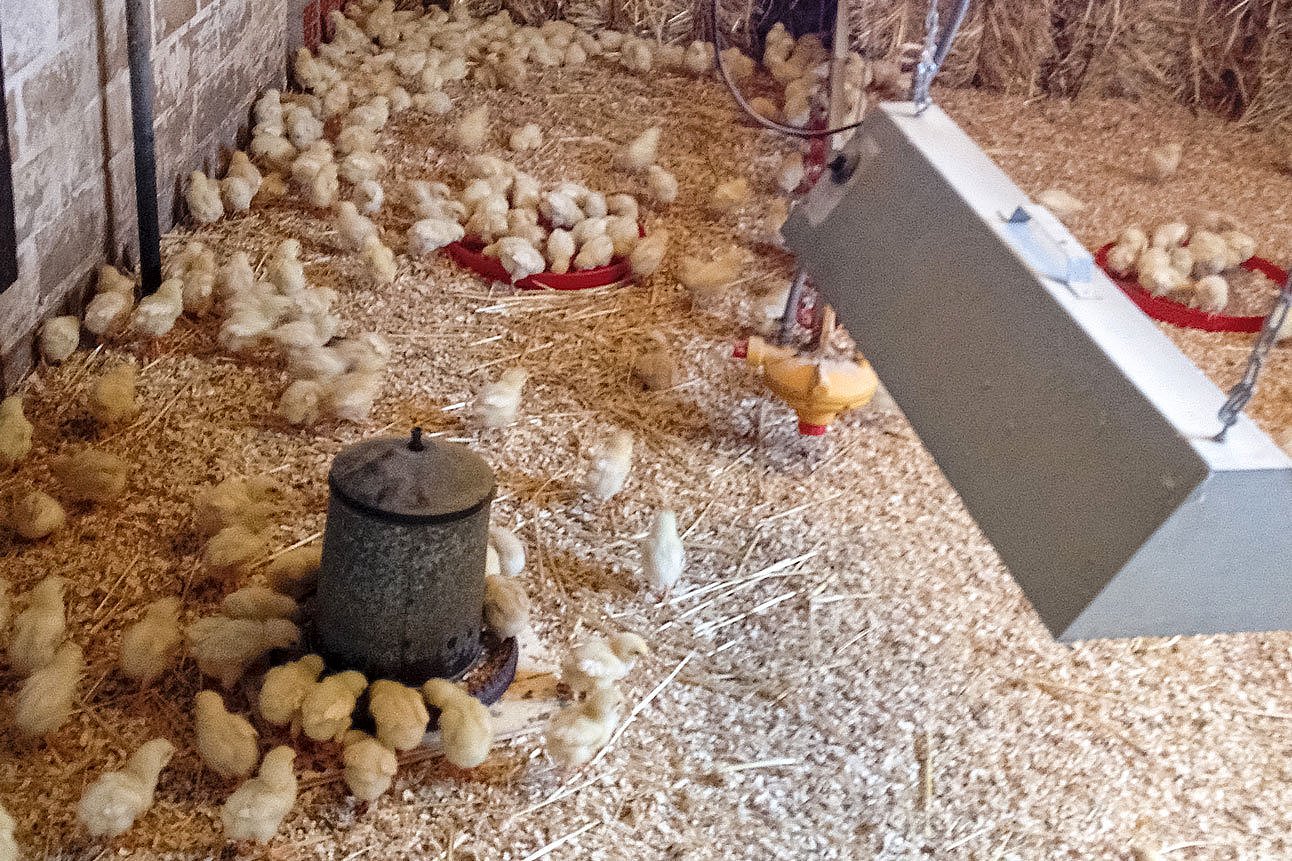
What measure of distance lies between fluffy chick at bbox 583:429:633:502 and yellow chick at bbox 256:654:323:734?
0.81 meters

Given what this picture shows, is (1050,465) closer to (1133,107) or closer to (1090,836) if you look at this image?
(1090,836)

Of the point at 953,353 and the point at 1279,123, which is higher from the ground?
the point at 953,353

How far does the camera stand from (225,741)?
1.82 metres

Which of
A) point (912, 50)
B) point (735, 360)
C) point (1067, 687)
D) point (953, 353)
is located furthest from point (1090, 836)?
point (912, 50)

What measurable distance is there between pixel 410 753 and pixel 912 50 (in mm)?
3510

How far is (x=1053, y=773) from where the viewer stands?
6.92 feet

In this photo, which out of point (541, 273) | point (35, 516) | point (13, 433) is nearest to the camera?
point (35, 516)

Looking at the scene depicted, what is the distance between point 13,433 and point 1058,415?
1.88 m

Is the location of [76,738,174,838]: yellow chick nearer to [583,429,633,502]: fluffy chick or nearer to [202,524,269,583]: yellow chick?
[202,524,269,583]: yellow chick

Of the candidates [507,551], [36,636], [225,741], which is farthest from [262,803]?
[507,551]

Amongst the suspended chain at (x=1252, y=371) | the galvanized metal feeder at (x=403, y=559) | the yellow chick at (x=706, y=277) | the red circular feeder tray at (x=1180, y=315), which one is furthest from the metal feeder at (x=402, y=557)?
the red circular feeder tray at (x=1180, y=315)

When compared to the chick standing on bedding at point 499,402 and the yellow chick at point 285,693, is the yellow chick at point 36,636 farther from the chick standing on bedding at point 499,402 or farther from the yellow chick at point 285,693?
the chick standing on bedding at point 499,402

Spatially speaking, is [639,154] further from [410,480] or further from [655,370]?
[410,480]

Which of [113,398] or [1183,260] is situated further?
[1183,260]
